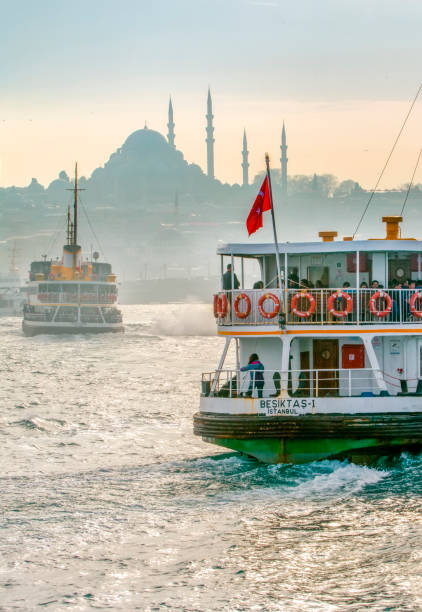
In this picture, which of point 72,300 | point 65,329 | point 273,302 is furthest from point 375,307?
point 72,300

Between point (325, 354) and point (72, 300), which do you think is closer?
point (325, 354)

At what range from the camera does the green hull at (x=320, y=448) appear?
66.5 feet

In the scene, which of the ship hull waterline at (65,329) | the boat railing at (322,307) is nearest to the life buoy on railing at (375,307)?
the boat railing at (322,307)

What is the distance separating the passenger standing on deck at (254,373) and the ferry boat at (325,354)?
3cm

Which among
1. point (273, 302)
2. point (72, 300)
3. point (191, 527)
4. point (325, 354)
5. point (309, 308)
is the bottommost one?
point (191, 527)

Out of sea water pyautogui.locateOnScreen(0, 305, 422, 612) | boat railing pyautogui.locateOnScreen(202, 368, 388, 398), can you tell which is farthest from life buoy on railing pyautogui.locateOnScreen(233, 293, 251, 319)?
sea water pyautogui.locateOnScreen(0, 305, 422, 612)

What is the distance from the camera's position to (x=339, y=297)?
822 inches

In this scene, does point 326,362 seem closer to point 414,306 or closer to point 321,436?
point 414,306

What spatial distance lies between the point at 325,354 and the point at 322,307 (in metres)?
1.52

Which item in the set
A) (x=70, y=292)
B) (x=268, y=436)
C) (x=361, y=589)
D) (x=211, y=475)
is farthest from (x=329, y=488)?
(x=70, y=292)

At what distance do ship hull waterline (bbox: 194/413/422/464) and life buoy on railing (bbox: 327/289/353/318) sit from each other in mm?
2085

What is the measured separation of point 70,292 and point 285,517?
6095cm

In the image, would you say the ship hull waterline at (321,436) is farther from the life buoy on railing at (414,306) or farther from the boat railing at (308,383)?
the life buoy on railing at (414,306)

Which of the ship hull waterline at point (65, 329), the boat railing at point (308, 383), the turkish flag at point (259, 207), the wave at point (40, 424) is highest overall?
the turkish flag at point (259, 207)
